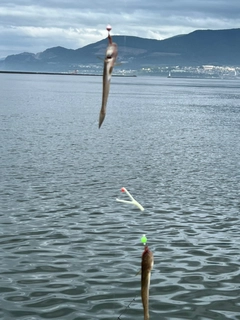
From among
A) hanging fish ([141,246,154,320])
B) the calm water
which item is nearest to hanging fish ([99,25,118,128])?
hanging fish ([141,246,154,320])

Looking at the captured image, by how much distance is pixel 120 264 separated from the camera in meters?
26.2

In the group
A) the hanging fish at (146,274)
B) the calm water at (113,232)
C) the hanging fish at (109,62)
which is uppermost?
the hanging fish at (109,62)

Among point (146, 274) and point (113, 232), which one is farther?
point (113, 232)

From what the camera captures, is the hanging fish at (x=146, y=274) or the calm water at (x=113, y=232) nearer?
the hanging fish at (x=146, y=274)

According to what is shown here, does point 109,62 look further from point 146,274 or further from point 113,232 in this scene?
point 113,232

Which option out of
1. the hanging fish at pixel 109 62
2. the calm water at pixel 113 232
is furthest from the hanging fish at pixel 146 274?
the calm water at pixel 113 232

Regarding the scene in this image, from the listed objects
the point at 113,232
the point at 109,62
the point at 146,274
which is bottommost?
the point at 113,232

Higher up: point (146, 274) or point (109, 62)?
point (109, 62)

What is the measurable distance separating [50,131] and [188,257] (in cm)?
6848

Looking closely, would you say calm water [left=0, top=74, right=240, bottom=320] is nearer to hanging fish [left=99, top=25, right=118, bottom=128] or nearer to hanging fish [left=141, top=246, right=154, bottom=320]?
hanging fish [left=141, top=246, right=154, bottom=320]

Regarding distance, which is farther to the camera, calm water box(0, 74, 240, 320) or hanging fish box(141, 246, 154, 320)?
calm water box(0, 74, 240, 320)

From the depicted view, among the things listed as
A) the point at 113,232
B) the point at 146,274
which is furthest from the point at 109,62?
the point at 113,232

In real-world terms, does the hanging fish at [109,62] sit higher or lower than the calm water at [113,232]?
higher

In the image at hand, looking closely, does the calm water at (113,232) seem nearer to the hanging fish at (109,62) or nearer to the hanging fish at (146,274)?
the hanging fish at (146,274)
